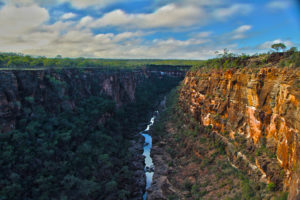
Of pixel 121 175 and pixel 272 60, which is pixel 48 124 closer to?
pixel 121 175

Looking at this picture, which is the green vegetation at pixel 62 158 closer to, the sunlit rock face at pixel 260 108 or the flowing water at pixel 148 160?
the flowing water at pixel 148 160

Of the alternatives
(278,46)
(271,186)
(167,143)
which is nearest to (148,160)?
(167,143)

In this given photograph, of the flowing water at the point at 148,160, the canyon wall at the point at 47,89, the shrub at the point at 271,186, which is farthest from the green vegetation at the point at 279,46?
the canyon wall at the point at 47,89

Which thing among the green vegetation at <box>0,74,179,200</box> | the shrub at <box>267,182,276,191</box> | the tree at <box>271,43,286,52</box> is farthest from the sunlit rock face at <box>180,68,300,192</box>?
the green vegetation at <box>0,74,179,200</box>

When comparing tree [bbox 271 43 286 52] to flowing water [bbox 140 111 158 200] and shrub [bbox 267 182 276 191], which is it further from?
flowing water [bbox 140 111 158 200]

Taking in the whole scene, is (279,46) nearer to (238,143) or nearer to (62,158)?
(238,143)

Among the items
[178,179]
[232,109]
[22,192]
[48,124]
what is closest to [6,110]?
[48,124]
